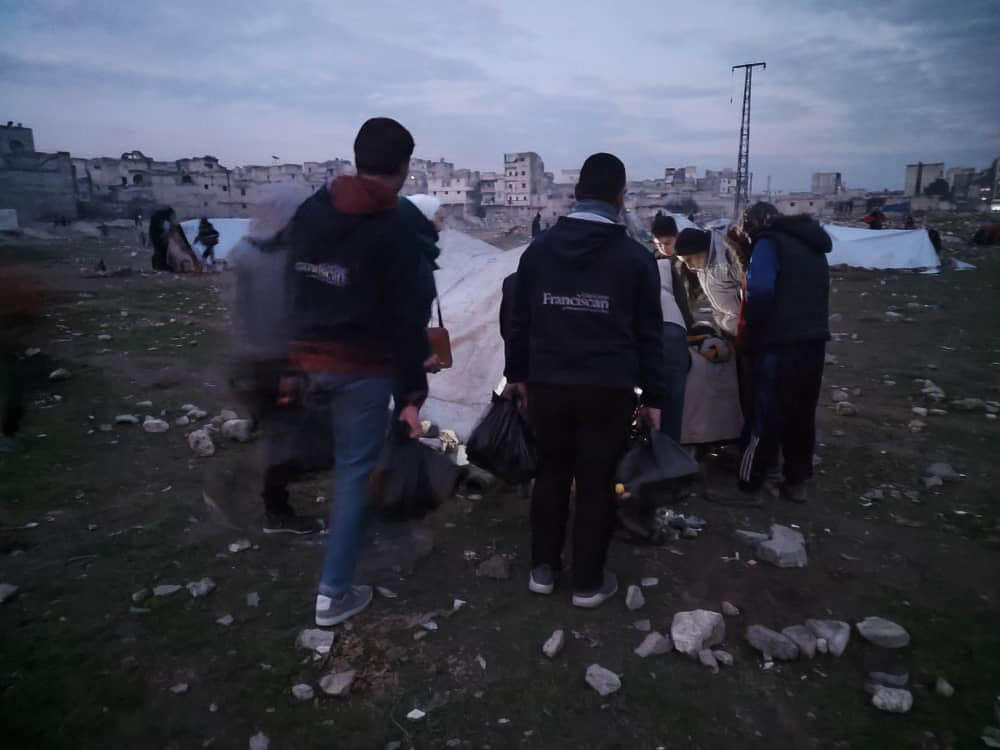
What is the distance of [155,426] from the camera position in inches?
185

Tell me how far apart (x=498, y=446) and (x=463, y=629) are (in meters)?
0.81

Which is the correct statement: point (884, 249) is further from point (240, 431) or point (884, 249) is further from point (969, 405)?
point (240, 431)

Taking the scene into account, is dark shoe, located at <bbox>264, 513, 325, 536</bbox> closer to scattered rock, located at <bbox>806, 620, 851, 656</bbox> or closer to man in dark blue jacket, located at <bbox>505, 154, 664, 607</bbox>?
man in dark blue jacket, located at <bbox>505, 154, 664, 607</bbox>

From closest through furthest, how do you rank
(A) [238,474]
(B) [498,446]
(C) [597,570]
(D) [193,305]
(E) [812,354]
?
1. (C) [597,570]
2. (B) [498,446]
3. (E) [812,354]
4. (A) [238,474]
5. (D) [193,305]

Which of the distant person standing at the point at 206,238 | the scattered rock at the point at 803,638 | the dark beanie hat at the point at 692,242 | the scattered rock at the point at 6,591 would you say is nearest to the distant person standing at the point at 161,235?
the distant person standing at the point at 206,238

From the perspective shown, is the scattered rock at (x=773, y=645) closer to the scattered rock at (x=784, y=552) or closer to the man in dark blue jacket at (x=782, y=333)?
the scattered rock at (x=784, y=552)

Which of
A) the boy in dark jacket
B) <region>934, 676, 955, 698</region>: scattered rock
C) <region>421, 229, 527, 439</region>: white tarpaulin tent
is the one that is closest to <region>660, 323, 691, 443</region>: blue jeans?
<region>421, 229, 527, 439</region>: white tarpaulin tent

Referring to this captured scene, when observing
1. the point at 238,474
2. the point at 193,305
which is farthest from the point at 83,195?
the point at 238,474

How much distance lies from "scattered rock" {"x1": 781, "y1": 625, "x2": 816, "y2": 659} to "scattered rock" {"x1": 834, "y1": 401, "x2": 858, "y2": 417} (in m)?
3.25

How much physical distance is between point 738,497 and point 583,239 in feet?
6.57

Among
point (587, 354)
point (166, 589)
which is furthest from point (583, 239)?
point (166, 589)

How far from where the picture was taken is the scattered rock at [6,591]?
8.68 feet

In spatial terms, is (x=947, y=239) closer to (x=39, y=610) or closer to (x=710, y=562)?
(x=710, y=562)

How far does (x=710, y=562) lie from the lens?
3062mm
